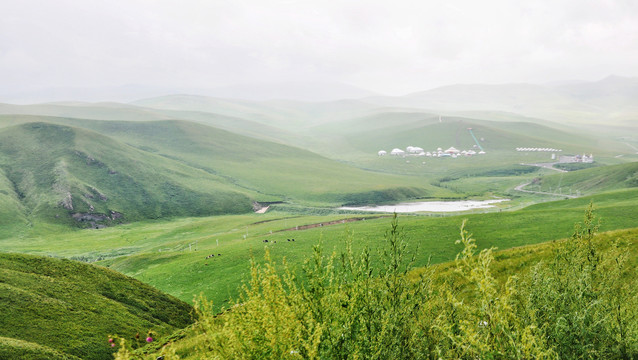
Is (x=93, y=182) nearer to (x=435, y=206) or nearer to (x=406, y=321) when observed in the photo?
(x=435, y=206)

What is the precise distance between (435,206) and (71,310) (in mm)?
122294

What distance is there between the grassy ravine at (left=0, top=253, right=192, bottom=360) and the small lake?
9772 cm

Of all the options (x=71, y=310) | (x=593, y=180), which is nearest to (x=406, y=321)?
(x=71, y=310)

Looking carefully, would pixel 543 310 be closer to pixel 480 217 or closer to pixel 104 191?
pixel 480 217

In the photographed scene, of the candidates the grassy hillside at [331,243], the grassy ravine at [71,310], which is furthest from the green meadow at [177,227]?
the grassy hillside at [331,243]

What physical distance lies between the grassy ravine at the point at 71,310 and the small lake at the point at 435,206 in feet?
321

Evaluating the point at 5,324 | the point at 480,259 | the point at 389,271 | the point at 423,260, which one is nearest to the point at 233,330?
the point at 389,271

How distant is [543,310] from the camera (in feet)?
32.0

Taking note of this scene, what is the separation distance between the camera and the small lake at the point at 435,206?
124312mm

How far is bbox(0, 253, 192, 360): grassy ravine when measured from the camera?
75.5ft

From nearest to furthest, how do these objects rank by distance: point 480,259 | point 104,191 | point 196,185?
point 480,259, point 104,191, point 196,185

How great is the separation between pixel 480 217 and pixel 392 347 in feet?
191

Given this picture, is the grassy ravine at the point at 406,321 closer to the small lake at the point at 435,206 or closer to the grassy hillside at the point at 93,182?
the small lake at the point at 435,206

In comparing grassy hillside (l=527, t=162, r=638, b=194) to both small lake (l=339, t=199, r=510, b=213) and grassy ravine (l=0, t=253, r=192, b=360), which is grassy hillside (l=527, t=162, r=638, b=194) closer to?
small lake (l=339, t=199, r=510, b=213)
